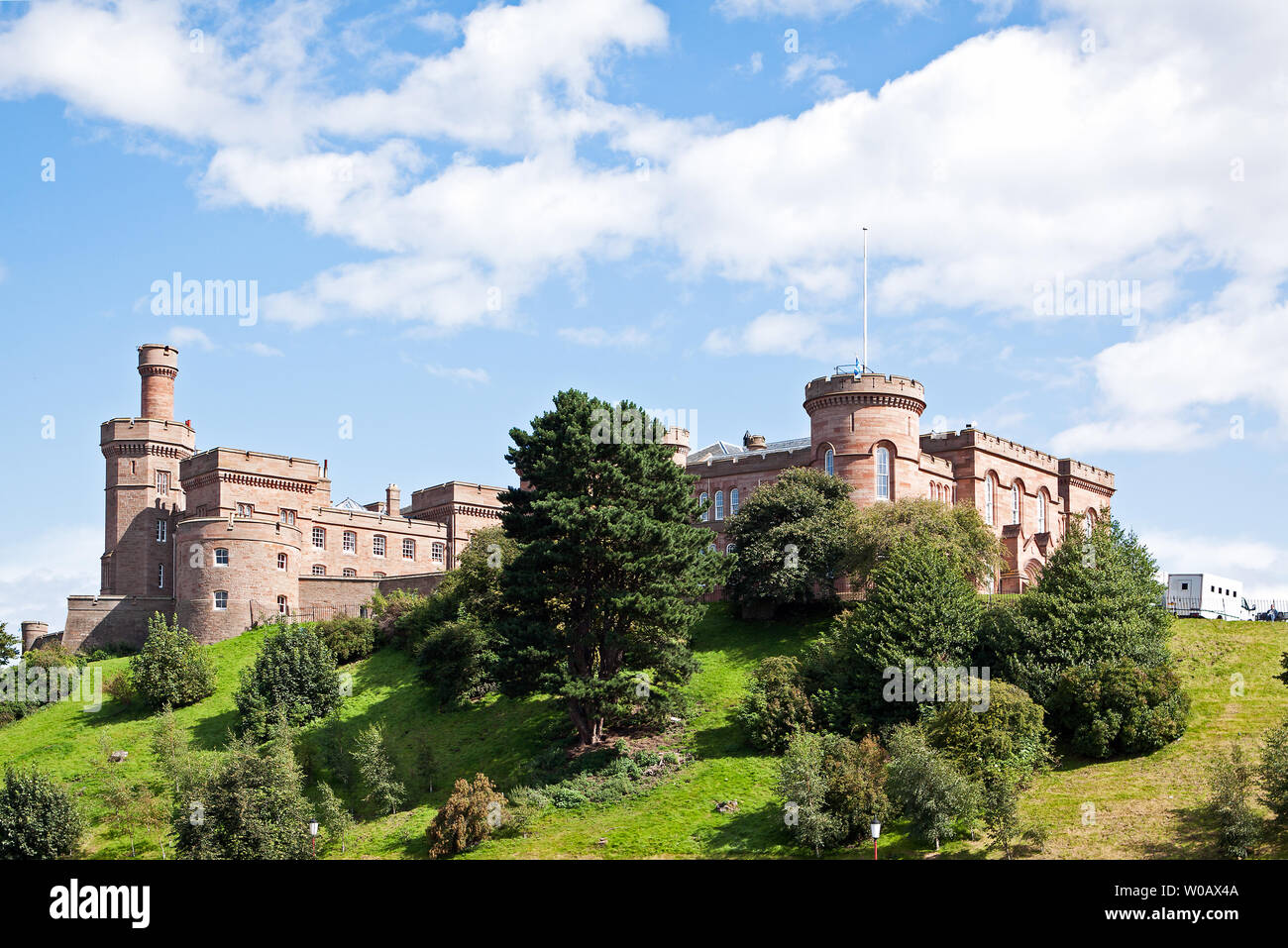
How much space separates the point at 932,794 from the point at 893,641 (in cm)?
902

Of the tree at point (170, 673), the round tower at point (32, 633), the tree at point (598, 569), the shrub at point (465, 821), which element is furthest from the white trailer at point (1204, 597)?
the round tower at point (32, 633)

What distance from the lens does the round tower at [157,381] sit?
82125 millimetres

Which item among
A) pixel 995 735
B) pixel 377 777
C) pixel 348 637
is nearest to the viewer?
pixel 995 735

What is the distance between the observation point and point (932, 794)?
127 ft

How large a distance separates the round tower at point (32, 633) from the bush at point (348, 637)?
80.5 feet

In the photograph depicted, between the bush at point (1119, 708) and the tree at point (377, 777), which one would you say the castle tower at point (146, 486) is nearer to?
the tree at point (377, 777)

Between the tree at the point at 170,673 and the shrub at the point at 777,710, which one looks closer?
the shrub at the point at 777,710

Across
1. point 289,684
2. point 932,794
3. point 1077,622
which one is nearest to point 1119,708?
point 1077,622

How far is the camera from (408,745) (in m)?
54.1

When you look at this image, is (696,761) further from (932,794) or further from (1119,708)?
(1119,708)
